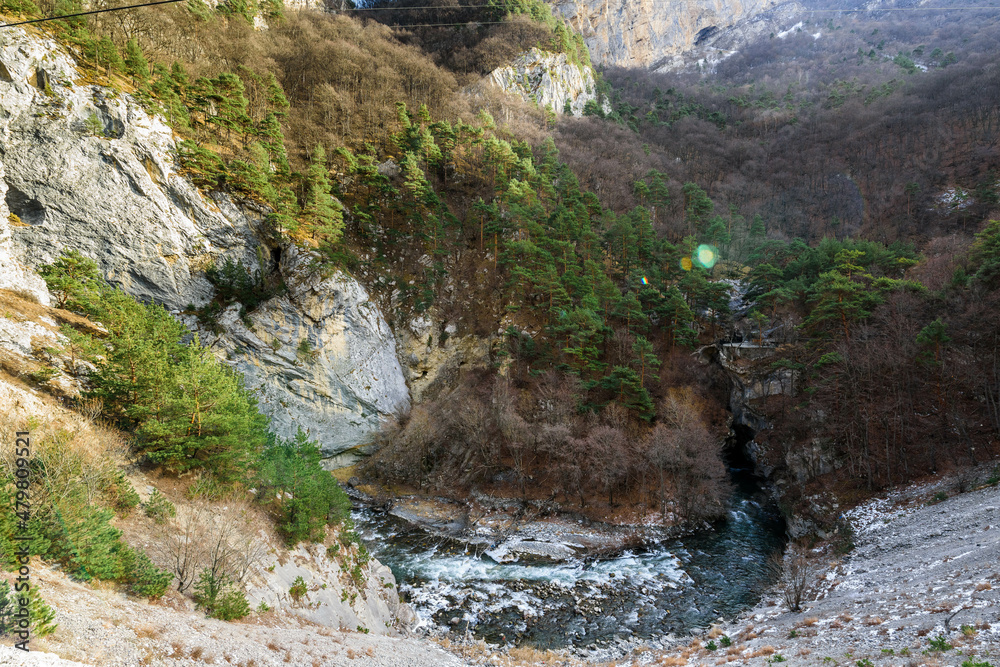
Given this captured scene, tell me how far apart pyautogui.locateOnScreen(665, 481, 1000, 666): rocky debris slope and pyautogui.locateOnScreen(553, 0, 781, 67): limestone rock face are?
11465 centimetres

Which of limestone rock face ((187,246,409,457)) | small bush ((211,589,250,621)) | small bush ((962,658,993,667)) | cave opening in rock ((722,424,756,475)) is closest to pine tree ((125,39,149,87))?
limestone rock face ((187,246,409,457))

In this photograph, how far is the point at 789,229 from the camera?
56.0m

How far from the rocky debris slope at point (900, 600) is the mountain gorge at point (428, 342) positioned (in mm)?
1997

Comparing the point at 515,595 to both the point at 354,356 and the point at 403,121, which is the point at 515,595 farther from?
the point at 403,121

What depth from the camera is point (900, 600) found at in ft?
40.6

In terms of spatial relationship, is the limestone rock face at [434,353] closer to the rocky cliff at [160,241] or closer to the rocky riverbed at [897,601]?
the rocky cliff at [160,241]

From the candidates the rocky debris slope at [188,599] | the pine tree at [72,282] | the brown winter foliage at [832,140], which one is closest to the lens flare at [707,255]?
the brown winter foliage at [832,140]

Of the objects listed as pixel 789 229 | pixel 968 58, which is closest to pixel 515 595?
pixel 789 229

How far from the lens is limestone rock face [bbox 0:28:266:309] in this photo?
76.3 feet

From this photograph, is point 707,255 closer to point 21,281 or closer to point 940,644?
point 940,644

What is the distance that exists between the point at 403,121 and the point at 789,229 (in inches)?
1980

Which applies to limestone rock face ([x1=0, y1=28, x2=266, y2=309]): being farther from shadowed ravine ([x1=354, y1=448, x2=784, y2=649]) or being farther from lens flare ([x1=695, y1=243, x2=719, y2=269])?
lens flare ([x1=695, y1=243, x2=719, y2=269])

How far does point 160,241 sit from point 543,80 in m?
56.5

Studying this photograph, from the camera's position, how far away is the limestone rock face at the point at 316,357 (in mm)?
29719
